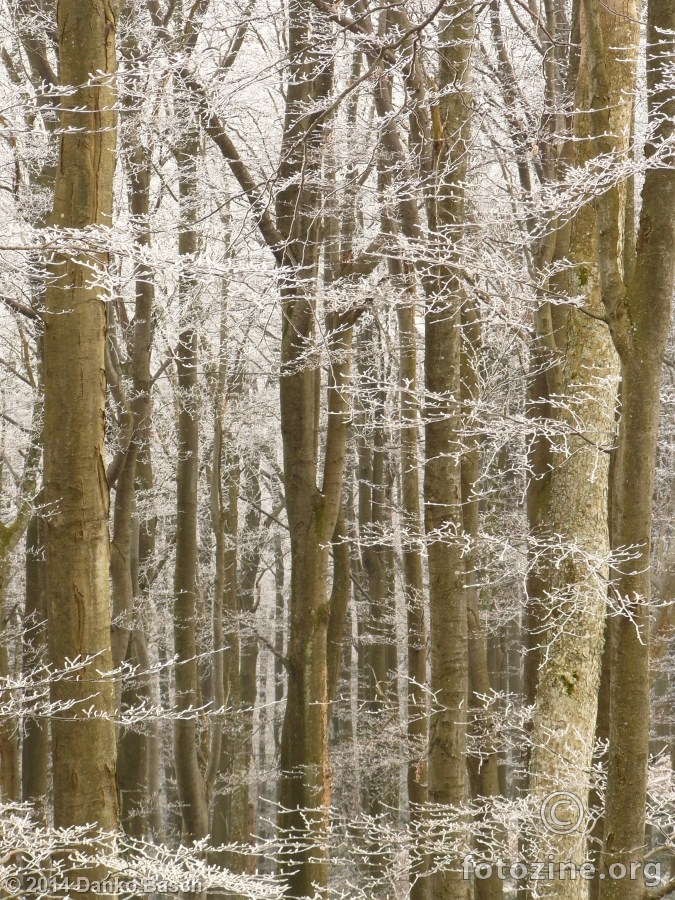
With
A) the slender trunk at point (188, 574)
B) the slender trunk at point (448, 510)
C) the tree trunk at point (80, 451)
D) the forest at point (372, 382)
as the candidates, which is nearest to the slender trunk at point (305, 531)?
the forest at point (372, 382)

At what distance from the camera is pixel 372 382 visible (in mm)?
7262

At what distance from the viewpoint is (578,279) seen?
239 inches

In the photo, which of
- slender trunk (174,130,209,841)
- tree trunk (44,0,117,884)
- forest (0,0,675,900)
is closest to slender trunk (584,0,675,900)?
forest (0,0,675,900)

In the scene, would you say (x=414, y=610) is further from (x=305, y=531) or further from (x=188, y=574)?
(x=305, y=531)

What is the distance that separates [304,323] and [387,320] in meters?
6.46

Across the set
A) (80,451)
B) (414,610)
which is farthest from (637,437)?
(414,610)

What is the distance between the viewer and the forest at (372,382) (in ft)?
12.9

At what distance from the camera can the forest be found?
3941 mm

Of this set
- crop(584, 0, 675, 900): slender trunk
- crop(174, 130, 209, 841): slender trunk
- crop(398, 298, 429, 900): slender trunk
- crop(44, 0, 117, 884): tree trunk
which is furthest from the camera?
crop(174, 130, 209, 841): slender trunk

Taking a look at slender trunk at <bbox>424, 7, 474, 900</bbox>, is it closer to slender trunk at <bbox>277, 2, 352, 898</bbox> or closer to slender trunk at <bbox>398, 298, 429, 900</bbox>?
slender trunk at <bbox>277, 2, 352, 898</bbox>

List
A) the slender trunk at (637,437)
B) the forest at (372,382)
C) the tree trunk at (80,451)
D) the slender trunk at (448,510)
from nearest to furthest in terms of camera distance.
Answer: the slender trunk at (637,437), the forest at (372,382), the tree trunk at (80,451), the slender trunk at (448,510)

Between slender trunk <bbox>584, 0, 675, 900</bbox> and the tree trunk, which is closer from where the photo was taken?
slender trunk <bbox>584, 0, 675, 900</bbox>

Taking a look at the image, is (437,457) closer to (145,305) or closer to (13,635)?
(145,305)

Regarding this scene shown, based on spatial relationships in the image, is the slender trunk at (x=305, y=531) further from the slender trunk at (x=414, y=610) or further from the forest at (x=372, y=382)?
the slender trunk at (x=414, y=610)
